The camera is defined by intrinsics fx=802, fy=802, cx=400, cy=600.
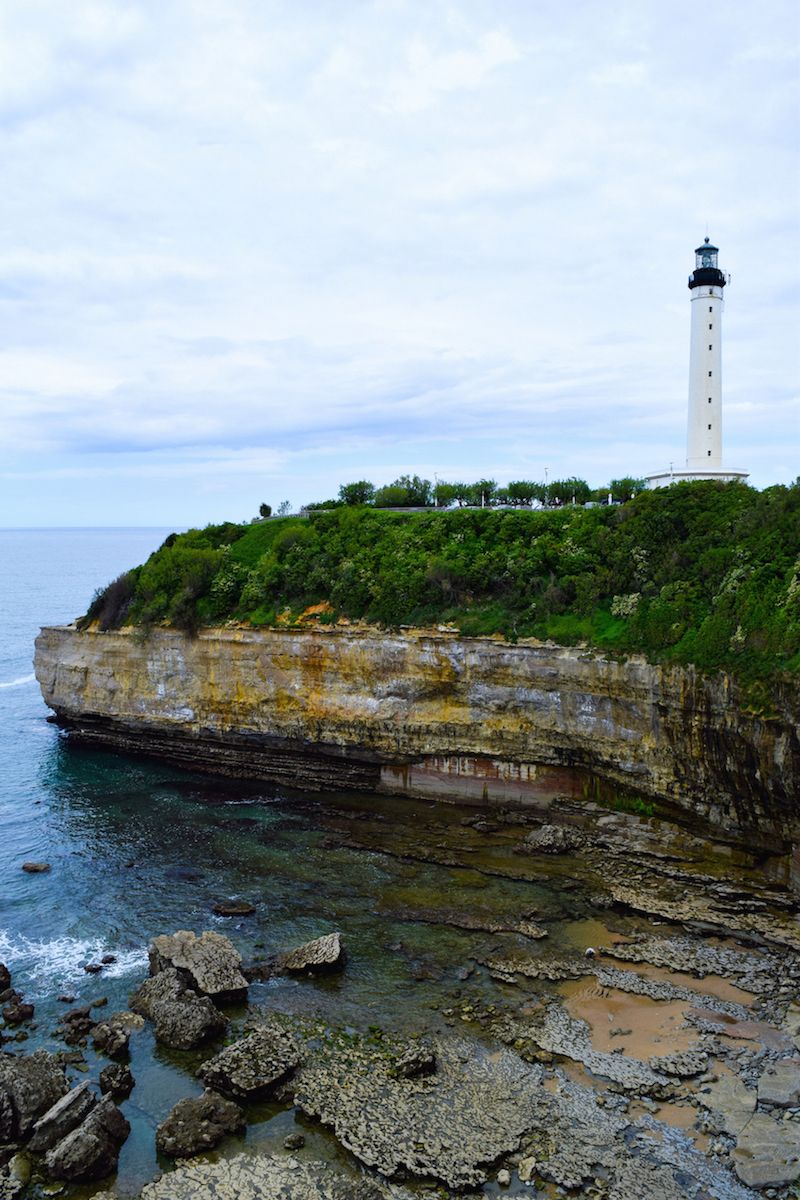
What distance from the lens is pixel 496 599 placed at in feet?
137

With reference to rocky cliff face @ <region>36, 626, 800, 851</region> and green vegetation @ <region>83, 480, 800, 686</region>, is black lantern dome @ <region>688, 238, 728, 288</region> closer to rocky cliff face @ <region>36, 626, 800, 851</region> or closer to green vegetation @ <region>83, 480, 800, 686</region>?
green vegetation @ <region>83, 480, 800, 686</region>

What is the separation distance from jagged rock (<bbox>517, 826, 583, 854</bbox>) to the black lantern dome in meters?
32.2

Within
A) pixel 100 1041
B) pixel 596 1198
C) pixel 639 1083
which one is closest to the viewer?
pixel 596 1198

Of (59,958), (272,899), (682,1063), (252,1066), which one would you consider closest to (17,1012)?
(59,958)

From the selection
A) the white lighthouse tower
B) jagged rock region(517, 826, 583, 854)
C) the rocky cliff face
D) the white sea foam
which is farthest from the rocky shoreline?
the white lighthouse tower

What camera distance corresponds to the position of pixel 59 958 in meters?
25.9

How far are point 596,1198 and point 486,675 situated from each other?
24408mm

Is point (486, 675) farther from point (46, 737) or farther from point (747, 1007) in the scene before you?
point (46, 737)

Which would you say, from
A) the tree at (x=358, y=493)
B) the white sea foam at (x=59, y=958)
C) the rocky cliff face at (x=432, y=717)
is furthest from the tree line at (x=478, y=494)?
the white sea foam at (x=59, y=958)

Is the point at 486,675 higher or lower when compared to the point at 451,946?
higher

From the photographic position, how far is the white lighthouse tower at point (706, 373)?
46125mm

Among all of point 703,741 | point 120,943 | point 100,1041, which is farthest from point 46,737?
point 703,741

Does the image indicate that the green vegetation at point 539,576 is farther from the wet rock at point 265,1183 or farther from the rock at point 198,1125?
the rock at point 198,1125

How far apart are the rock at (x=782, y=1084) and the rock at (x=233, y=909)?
16.9 meters
